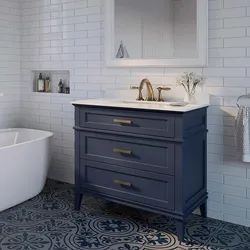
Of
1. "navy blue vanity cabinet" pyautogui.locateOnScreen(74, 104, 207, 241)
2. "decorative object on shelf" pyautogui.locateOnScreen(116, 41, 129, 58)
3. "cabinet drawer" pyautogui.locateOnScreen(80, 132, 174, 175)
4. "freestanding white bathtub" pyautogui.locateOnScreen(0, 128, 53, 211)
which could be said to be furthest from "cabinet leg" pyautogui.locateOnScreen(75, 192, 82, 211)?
"decorative object on shelf" pyautogui.locateOnScreen(116, 41, 129, 58)

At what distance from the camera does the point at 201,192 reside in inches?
116

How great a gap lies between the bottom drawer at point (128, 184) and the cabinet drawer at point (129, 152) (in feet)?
0.17

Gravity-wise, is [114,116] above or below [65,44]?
below

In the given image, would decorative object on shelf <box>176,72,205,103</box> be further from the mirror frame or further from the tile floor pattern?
the tile floor pattern

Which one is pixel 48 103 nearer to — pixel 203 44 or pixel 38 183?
pixel 38 183

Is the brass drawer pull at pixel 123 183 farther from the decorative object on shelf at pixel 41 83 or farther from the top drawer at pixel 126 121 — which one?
the decorative object on shelf at pixel 41 83

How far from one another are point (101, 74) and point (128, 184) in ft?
4.27

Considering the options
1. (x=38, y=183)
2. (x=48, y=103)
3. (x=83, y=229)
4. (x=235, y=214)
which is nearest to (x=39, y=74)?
(x=48, y=103)

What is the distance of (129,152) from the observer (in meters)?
2.78

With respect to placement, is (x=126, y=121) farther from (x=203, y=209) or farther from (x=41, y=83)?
(x=41, y=83)

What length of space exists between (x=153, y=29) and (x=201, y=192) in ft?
4.89

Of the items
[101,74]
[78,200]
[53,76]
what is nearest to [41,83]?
[53,76]

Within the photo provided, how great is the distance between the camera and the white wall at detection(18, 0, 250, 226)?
2857 mm

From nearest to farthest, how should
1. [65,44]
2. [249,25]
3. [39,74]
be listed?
[249,25], [65,44], [39,74]
